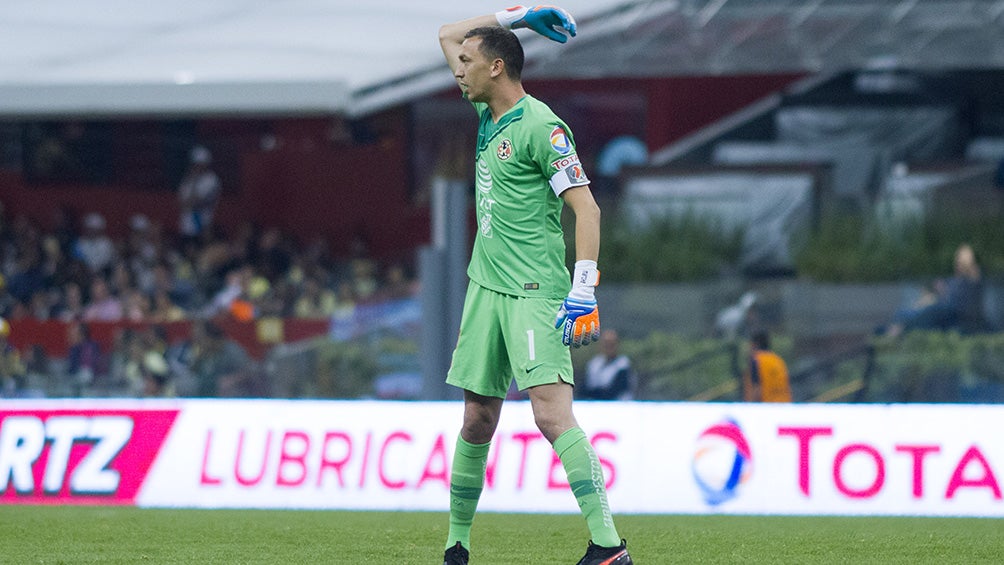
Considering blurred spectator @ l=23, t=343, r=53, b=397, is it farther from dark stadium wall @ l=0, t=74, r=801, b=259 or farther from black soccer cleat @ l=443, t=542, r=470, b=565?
black soccer cleat @ l=443, t=542, r=470, b=565

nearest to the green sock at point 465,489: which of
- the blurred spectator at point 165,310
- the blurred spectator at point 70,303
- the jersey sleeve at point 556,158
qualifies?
the jersey sleeve at point 556,158

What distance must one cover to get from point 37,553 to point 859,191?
13392 millimetres

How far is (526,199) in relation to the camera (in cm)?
637

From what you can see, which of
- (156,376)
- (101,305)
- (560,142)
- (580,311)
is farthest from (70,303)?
(580,311)

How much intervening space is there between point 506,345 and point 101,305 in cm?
1228

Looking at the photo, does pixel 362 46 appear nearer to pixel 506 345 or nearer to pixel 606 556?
pixel 506 345

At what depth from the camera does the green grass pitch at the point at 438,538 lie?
7.34 meters

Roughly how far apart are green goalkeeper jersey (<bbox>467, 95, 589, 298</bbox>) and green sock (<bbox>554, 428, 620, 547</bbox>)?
54cm

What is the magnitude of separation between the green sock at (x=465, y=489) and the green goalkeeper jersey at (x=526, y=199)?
638mm

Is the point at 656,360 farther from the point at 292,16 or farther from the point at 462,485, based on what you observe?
the point at 462,485

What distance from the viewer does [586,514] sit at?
6.21m

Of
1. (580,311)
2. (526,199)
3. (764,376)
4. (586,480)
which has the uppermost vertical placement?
(526,199)

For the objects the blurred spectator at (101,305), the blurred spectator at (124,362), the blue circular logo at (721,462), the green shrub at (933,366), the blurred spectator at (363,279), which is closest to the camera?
the blue circular logo at (721,462)

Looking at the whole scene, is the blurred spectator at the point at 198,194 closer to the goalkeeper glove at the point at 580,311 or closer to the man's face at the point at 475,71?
the man's face at the point at 475,71
